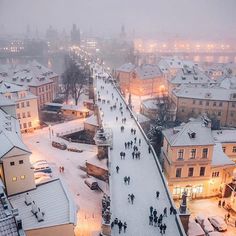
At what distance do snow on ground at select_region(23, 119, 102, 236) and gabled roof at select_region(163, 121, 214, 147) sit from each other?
475 inches

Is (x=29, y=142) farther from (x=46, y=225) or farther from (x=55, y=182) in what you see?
(x=46, y=225)

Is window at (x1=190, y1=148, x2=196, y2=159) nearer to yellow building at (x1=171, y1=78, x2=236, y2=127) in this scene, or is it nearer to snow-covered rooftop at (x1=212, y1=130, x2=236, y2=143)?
snow-covered rooftop at (x1=212, y1=130, x2=236, y2=143)

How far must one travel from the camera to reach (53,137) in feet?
199

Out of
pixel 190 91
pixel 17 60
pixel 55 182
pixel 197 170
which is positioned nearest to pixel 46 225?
pixel 55 182

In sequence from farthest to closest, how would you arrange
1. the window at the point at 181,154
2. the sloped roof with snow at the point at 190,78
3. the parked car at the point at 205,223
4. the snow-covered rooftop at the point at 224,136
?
the sloped roof with snow at the point at 190,78, the snow-covered rooftop at the point at 224,136, the window at the point at 181,154, the parked car at the point at 205,223

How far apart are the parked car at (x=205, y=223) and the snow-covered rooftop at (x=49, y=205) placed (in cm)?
1609

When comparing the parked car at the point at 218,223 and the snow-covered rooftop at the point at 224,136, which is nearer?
the parked car at the point at 218,223

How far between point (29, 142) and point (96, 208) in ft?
76.7

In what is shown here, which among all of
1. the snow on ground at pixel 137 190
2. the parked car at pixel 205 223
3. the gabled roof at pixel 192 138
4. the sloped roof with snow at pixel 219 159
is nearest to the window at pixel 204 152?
the gabled roof at pixel 192 138

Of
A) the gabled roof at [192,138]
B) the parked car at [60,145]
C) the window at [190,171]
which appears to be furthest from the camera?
the parked car at [60,145]

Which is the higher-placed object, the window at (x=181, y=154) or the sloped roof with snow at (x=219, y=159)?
the window at (x=181, y=154)

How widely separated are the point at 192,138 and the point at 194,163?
11.5 feet

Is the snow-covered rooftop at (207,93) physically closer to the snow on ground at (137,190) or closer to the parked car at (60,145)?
the snow on ground at (137,190)

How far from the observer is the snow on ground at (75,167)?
3703 cm
